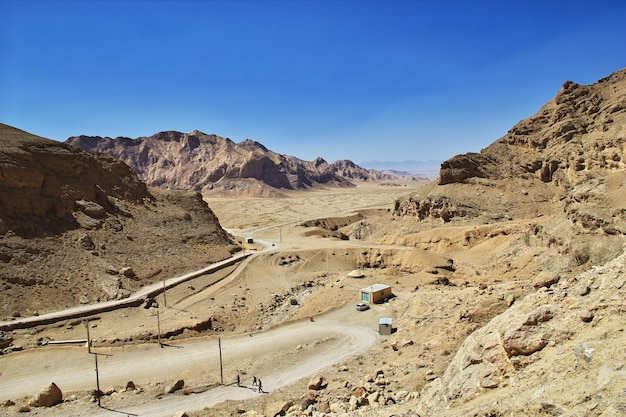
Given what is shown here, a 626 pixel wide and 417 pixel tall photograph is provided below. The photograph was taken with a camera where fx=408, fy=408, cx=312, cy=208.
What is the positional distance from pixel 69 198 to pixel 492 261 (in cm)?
4387

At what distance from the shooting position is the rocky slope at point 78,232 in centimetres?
3362

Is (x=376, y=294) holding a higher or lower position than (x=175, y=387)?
higher

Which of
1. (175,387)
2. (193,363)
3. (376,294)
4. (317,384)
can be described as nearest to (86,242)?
(193,363)

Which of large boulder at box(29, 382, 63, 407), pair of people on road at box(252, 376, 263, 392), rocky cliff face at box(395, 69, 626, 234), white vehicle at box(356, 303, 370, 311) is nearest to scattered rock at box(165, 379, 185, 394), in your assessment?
pair of people on road at box(252, 376, 263, 392)

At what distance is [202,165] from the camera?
184000mm

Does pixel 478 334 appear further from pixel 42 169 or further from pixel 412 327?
pixel 42 169

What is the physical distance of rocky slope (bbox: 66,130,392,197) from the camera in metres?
168

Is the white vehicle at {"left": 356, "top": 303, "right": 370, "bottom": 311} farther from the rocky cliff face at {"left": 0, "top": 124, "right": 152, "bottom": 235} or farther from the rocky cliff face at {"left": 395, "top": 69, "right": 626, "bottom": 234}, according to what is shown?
the rocky cliff face at {"left": 395, "top": 69, "right": 626, "bottom": 234}

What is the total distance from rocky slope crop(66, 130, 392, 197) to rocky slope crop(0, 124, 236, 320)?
10993cm

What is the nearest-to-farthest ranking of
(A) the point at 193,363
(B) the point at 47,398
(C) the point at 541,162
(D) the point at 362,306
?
1. (B) the point at 47,398
2. (A) the point at 193,363
3. (D) the point at 362,306
4. (C) the point at 541,162

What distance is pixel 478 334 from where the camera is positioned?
41.3 feet

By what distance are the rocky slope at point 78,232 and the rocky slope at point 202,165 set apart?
10993 centimetres

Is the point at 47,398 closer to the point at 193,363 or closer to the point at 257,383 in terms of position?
the point at 193,363

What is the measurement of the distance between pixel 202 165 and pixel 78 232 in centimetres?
14763
